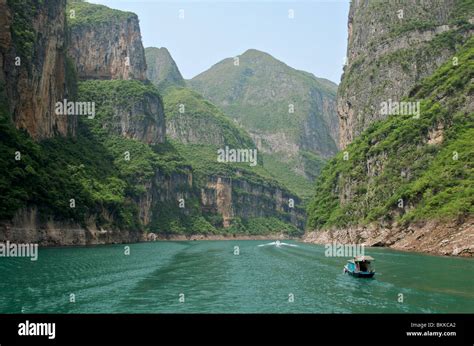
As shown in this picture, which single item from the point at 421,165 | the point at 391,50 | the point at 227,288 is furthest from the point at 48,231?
the point at 391,50

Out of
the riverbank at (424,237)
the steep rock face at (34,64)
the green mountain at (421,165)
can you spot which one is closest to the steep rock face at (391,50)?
the green mountain at (421,165)

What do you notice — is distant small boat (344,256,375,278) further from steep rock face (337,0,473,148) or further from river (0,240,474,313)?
steep rock face (337,0,473,148)

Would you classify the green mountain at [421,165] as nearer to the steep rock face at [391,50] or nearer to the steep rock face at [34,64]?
the steep rock face at [391,50]

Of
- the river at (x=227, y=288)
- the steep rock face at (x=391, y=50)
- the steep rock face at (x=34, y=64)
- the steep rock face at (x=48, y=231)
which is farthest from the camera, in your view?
the steep rock face at (x=391, y=50)

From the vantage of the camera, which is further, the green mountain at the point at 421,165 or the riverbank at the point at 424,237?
the green mountain at the point at 421,165

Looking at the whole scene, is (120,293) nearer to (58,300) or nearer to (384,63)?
(58,300)

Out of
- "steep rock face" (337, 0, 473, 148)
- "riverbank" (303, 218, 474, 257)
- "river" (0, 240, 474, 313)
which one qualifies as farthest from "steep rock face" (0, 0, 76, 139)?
"steep rock face" (337, 0, 473, 148)
